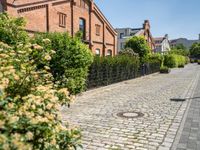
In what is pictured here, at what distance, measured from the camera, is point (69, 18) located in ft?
87.3

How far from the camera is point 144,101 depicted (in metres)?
12.6

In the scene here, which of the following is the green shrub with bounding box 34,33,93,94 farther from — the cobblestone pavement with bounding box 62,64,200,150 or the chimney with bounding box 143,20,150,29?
the chimney with bounding box 143,20,150,29

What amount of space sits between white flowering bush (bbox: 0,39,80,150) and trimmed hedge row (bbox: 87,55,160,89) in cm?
1261

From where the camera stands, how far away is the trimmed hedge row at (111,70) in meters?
17.2

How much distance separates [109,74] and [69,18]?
9.83 m

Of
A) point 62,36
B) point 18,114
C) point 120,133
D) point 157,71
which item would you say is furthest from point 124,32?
point 18,114

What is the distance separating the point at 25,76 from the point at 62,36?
9493 mm

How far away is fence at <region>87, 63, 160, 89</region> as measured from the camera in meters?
17.0

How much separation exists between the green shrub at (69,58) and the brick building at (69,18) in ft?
7.83

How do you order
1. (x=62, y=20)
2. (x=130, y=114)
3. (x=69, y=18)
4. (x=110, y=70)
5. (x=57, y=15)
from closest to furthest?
(x=130, y=114) → (x=110, y=70) → (x=57, y=15) → (x=62, y=20) → (x=69, y=18)

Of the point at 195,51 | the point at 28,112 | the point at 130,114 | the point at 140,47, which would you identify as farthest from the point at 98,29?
the point at 195,51

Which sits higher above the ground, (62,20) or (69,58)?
(62,20)

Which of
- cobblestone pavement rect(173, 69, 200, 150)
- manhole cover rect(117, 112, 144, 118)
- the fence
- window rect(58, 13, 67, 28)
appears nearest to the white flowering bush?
cobblestone pavement rect(173, 69, 200, 150)

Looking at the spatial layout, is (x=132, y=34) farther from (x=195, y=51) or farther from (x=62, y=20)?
(x=195, y=51)
